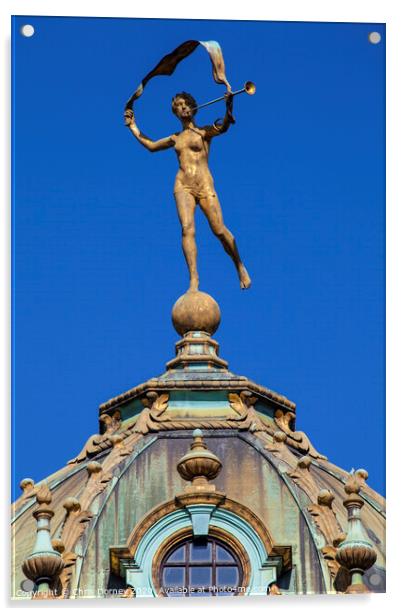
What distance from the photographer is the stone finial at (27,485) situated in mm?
74125

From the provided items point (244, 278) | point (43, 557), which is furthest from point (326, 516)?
point (43, 557)

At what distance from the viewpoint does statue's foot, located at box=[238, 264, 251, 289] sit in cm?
7600

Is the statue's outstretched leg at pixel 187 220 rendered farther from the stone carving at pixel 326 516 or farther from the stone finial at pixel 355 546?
the stone finial at pixel 355 546

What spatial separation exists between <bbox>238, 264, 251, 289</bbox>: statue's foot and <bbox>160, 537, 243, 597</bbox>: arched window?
3001 mm

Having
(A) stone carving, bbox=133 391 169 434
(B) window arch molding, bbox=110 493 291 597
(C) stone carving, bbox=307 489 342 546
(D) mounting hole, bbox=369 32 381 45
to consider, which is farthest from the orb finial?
(D) mounting hole, bbox=369 32 381 45

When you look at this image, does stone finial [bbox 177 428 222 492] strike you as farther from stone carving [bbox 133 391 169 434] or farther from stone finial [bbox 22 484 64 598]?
stone carving [bbox 133 391 169 434]

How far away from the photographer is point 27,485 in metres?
75.2

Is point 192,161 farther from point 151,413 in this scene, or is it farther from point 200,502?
point 200,502

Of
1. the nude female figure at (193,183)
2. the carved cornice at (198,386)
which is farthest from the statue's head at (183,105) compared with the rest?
the carved cornice at (198,386)

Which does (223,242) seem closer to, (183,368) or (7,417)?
(183,368)
